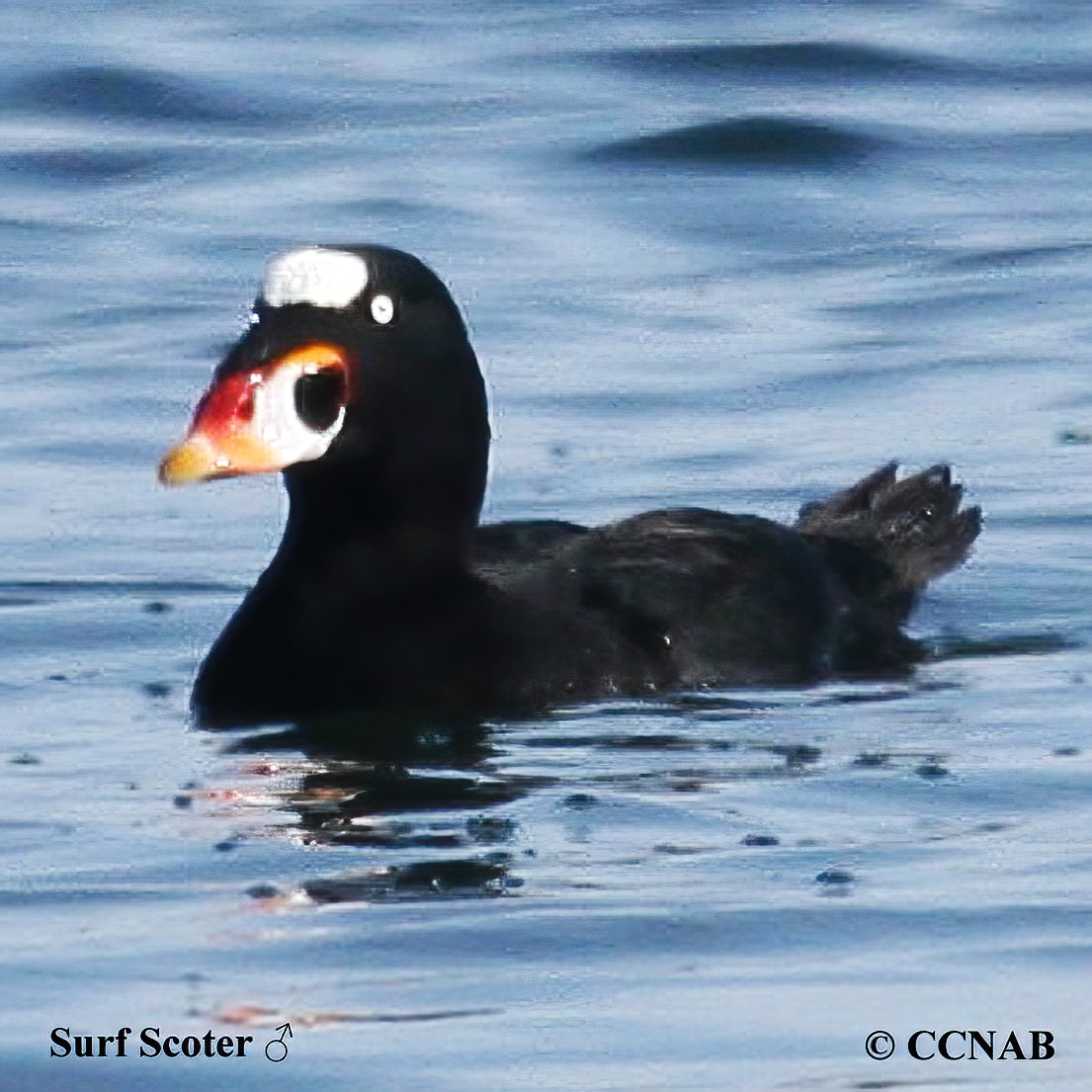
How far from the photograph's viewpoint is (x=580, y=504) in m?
13.7

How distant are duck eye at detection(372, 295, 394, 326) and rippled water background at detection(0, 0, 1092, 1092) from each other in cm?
105

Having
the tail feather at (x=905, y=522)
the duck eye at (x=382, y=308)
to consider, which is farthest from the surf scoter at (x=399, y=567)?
the tail feather at (x=905, y=522)

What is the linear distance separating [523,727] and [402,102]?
464 inches

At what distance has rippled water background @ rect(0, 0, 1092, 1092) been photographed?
27.1 feet

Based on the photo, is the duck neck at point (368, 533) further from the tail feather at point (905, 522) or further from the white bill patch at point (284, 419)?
the tail feather at point (905, 522)

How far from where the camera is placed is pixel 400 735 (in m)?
10.5

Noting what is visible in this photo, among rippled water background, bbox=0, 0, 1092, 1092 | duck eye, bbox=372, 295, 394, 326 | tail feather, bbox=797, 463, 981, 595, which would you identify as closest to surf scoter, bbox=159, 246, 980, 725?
duck eye, bbox=372, 295, 394, 326

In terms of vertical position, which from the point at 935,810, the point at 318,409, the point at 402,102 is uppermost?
the point at 402,102

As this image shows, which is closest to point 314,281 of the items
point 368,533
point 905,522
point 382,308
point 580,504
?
point 382,308

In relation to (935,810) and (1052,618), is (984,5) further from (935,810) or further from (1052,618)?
(935,810)

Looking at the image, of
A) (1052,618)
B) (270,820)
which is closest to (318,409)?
(270,820)

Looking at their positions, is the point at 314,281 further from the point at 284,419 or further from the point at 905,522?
the point at 905,522

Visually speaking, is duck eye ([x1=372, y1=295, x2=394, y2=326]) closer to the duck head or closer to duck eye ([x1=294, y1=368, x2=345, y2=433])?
the duck head

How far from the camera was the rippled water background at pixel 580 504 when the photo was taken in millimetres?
8266
